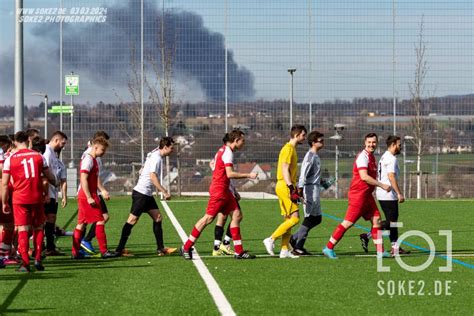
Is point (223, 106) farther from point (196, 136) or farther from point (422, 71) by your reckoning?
point (422, 71)

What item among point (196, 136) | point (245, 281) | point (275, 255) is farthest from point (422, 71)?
point (245, 281)

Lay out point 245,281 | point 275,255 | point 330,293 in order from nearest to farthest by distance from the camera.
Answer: point 330,293
point 245,281
point 275,255

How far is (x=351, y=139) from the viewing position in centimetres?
4172

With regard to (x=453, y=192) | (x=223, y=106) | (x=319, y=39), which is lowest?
(x=453, y=192)

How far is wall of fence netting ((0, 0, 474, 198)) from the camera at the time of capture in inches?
1623

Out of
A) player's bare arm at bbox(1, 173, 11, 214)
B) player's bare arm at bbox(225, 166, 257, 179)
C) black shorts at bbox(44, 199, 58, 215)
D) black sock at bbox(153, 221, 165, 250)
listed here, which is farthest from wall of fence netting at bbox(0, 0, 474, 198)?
player's bare arm at bbox(1, 173, 11, 214)

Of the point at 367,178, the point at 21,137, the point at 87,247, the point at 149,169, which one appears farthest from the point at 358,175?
the point at 21,137

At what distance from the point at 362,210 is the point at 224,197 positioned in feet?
6.32

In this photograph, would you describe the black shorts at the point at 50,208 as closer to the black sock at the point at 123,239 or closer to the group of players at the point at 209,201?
the group of players at the point at 209,201

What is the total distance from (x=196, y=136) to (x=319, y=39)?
6383 millimetres

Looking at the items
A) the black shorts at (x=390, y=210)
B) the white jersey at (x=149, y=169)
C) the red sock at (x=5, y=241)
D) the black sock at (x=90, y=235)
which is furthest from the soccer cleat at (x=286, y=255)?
the red sock at (x=5, y=241)

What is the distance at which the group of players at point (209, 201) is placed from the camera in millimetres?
12680

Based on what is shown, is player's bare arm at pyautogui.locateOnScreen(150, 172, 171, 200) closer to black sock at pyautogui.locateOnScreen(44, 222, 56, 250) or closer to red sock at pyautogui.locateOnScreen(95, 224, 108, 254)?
red sock at pyautogui.locateOnScreen(95, 224, 108, 254)

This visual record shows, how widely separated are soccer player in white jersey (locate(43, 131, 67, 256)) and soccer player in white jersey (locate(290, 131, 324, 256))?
142 inches
